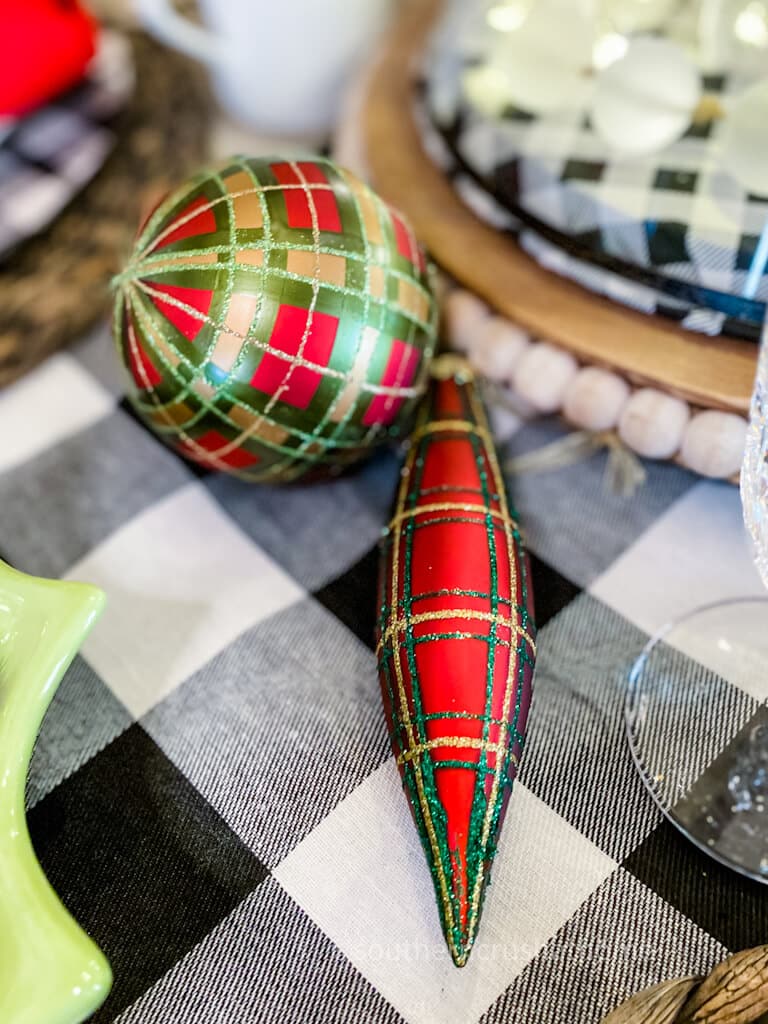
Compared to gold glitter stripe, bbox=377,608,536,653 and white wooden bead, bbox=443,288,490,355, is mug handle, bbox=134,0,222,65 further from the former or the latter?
gold glitter stripe, bbox=377,608,536,653

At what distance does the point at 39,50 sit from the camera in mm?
525

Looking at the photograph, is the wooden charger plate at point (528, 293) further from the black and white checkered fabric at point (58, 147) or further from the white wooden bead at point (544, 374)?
the black and white checkered fabric at point (58, 147)

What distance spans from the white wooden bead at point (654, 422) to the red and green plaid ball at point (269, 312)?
10 centimetres

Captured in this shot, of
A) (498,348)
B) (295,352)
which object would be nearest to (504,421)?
(498,348)

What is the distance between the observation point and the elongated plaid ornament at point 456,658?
0.28 meters

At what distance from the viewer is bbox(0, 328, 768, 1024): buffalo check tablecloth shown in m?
0.29

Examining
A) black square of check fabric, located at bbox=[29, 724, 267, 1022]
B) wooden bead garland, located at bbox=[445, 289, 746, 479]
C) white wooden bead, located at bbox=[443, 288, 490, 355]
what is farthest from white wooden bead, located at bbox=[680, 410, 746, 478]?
black square of check fabric, located at bbox=[29, 724, 267, 1022]

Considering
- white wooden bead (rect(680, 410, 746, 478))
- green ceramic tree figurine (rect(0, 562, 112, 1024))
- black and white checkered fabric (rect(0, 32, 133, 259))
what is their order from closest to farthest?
green ceramic tree figurine (rect(0, 562, 112, 1024))
white wooden bead (rect(680, 410, 746, 478))
black and white checkered fabric (rect(0, 32, 133, 259))

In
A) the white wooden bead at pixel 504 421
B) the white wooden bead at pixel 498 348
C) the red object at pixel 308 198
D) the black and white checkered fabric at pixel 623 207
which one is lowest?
the white wooden bead at pixel 504 421

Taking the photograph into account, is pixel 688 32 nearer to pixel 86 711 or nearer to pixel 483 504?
pixel 483 504

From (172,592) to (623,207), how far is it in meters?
0.27

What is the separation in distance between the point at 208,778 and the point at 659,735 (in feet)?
0.58

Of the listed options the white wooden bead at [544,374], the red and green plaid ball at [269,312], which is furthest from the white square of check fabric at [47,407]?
the white wooden bead at [544,374]

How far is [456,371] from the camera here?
42 centimetres
